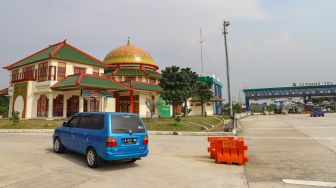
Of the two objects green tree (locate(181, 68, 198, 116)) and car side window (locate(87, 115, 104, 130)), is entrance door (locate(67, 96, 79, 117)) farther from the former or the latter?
car side window (locate(87, 115, 104, 130))

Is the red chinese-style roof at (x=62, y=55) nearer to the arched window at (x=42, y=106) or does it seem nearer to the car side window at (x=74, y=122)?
the arched window at (x=42, y=106)

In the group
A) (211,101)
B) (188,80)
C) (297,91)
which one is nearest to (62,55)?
(188,80)

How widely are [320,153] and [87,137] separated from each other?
30.5 ft

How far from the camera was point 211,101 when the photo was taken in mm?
54031

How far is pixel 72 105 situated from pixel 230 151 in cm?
2677

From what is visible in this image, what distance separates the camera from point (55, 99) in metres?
29.7

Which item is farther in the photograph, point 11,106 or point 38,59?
point 11,106

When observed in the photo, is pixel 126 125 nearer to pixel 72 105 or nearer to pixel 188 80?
pixel 188 80

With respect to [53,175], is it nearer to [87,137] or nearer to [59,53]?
[87,137]

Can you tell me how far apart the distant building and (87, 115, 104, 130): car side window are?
37843 mm

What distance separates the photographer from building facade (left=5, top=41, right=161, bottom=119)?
2815cm

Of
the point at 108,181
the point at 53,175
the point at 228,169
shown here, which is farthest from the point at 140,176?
the point at 228,169

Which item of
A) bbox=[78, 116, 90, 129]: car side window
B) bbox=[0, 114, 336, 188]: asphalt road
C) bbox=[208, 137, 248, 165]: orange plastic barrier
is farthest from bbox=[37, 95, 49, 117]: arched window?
bbox=[208, 137, 248, 165]: orange plastic barrier

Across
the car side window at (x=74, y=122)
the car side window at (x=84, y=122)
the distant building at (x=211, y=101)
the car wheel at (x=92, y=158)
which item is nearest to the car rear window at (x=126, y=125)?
the car wheel at (x=92, y=158)
